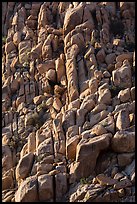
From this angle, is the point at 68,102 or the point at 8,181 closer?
the point at 8,181

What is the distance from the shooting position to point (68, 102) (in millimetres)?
40719

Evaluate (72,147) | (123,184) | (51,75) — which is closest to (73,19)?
(51,75)

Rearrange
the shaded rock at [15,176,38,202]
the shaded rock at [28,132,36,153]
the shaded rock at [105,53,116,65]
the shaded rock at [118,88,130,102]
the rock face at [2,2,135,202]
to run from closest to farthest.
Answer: the shaded rock at [15,176,38,202] < the rock face at [2,2,135,202] < the shaded rock at [28,132,36,153] < the shaded rock at [118,88,130,102] < the shaded rock at [105,53,116,65]

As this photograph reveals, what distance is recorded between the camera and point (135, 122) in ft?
113

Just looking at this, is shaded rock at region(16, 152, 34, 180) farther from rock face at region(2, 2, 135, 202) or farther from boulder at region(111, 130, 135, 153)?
boulder at region(111, 130, 135, 153)

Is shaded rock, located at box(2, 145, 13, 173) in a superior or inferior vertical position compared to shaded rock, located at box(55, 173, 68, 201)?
superior

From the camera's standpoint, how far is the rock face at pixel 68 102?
1292 inches

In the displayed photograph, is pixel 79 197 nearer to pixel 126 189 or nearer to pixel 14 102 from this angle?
pixel 126 189

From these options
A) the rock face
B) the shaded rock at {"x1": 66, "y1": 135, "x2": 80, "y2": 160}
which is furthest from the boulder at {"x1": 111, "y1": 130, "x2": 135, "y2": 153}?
the shaded rock at {"x1": 66, "y1": 135, "x2": 80, "y2": 160}

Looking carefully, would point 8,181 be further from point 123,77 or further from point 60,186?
point 123,77

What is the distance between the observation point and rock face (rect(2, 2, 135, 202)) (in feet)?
108

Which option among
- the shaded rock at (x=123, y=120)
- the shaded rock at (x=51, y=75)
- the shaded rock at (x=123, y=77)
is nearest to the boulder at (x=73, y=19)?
the shaded rock at (x=51, y=75)

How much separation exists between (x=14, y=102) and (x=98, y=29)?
11.2 metres

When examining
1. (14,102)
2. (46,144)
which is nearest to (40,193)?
(46,144)
